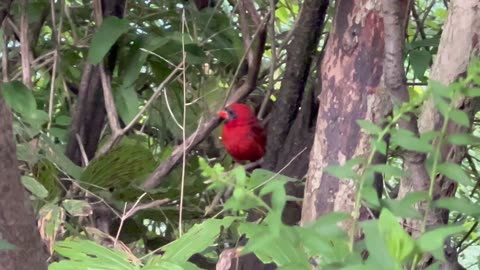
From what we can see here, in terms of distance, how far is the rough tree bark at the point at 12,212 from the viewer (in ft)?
2.47

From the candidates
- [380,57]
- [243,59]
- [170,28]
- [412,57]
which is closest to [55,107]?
[170,28]

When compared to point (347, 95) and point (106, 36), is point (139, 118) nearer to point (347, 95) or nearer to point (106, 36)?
point (106, 36)

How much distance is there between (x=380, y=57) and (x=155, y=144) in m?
0.76

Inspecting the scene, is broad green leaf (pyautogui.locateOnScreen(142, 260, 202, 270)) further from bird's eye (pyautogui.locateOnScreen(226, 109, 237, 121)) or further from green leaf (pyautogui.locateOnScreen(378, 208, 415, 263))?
bird's eye (pyautogui.locateOnScreen(226, 109, 237, 121))

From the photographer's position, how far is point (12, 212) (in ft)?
2.48

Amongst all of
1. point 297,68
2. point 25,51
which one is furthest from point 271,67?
point 25,51

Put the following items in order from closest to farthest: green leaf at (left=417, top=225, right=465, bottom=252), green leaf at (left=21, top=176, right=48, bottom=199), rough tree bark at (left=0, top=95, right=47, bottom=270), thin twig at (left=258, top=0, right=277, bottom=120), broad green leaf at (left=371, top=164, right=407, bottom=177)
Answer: green leaf at (left=417, top=225, right=465, bottom=252) → broad green leaf at (left=371, top=164, right=407, bottom=177) → rough tree bark at (left=0, top=95, right=47, bottom=270) → green leaf at (left=21, top=176, right=48, bottom=199) → thin twig at (left=258, top=0, right=277, bottom=120)

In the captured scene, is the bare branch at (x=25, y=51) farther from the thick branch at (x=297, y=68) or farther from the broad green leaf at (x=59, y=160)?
the thick branch at (x=297, y=68)

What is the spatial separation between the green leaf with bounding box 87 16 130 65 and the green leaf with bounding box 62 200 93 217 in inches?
8.9

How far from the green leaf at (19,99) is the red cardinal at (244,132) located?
1.02 feet

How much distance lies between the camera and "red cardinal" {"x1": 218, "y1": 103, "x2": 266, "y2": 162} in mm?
1360

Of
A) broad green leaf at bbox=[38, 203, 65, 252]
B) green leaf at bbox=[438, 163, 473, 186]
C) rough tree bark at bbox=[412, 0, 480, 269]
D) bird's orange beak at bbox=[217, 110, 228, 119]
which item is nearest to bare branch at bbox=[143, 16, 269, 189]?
bird's orange beak at bbox=[217, 110, 228, 119]

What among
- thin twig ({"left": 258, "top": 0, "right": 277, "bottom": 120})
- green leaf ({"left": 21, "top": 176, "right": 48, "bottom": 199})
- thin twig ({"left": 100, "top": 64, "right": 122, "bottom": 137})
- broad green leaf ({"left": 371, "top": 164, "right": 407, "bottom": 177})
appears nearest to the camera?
broad green leaf ({"left": 371, "top": 164, "right": 407, "bottom": 177})

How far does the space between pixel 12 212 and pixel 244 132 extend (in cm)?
62
